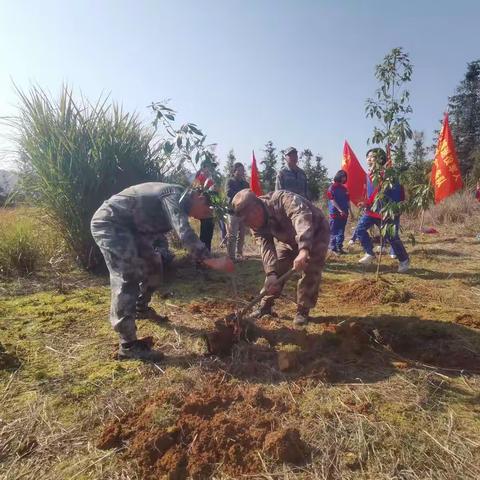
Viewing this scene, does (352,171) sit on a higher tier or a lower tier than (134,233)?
higher

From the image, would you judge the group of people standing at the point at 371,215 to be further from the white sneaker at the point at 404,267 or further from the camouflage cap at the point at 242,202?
the camouflage cap at the point at 242,202

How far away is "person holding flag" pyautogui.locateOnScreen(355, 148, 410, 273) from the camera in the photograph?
190 inches

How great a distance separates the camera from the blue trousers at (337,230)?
7230mm

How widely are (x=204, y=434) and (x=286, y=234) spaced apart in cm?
209

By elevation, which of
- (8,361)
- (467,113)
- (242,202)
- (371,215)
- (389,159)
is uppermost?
(467,113)

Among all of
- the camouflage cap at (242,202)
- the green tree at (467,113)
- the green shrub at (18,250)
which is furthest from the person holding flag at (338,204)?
the green tree at (467,113)

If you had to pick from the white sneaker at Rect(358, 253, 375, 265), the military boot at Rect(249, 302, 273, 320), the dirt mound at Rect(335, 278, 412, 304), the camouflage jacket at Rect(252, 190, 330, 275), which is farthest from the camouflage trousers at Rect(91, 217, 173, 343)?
the white sneaker at Rect(358, 253, 375, 265)

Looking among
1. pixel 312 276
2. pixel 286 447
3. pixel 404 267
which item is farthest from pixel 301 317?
pixel 404 267

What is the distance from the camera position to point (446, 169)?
8.70 meters

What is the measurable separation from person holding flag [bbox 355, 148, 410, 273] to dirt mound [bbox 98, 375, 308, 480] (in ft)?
10.6

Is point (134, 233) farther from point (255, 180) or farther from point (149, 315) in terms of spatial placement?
point (255, 180)

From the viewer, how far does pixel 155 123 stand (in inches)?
108

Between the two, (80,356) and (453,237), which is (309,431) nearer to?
(80,356)

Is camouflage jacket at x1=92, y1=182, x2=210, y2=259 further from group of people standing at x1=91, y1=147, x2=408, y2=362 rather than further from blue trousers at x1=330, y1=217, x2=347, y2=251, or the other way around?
blue trousers at x1=330, y1=217, x2=347, y2=251
